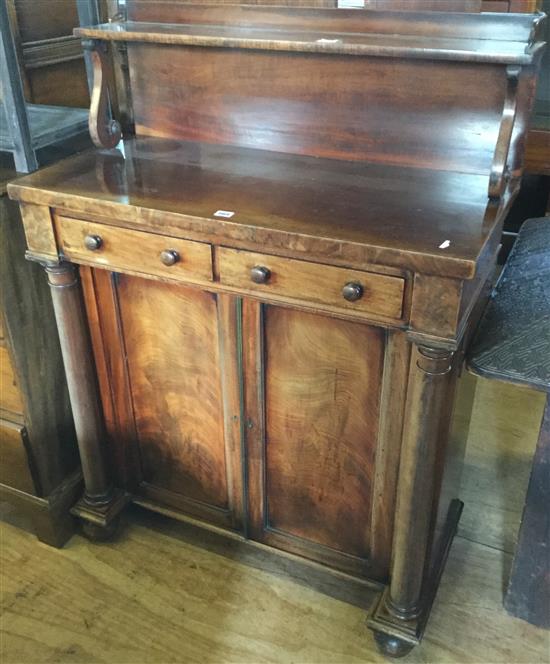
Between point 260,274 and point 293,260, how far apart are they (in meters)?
0.07

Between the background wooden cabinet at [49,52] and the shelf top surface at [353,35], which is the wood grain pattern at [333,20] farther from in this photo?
the background wooden cabinet at [49,52]

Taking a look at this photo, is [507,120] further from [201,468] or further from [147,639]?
[147,639]

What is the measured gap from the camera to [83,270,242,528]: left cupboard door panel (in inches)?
64.2

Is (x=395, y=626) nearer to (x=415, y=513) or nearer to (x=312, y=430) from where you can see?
(x=415, y=513)

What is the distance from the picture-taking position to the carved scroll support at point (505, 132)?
138cm

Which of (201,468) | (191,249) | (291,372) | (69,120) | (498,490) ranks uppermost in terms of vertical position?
(69,120)

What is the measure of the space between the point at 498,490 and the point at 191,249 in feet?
4.49

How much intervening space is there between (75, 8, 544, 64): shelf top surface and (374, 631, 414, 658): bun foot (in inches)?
50.8

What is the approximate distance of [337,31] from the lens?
1.65 metres

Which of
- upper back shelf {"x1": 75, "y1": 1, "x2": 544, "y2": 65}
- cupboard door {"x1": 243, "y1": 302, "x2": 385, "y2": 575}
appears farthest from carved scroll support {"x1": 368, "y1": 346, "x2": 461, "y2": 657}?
upper back shelf {"x1": 75, "y1": 1, "x2": 544, "y2": 65}

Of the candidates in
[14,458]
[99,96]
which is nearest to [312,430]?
[14,458]

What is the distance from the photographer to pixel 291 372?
1573 mm

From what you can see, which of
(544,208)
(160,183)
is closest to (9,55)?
(160,183)

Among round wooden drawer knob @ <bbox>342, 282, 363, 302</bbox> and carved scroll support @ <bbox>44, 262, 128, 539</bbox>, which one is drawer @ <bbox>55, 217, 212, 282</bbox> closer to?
carved scroll support @ <bbox>44, 262, 128, 539</bbox>
